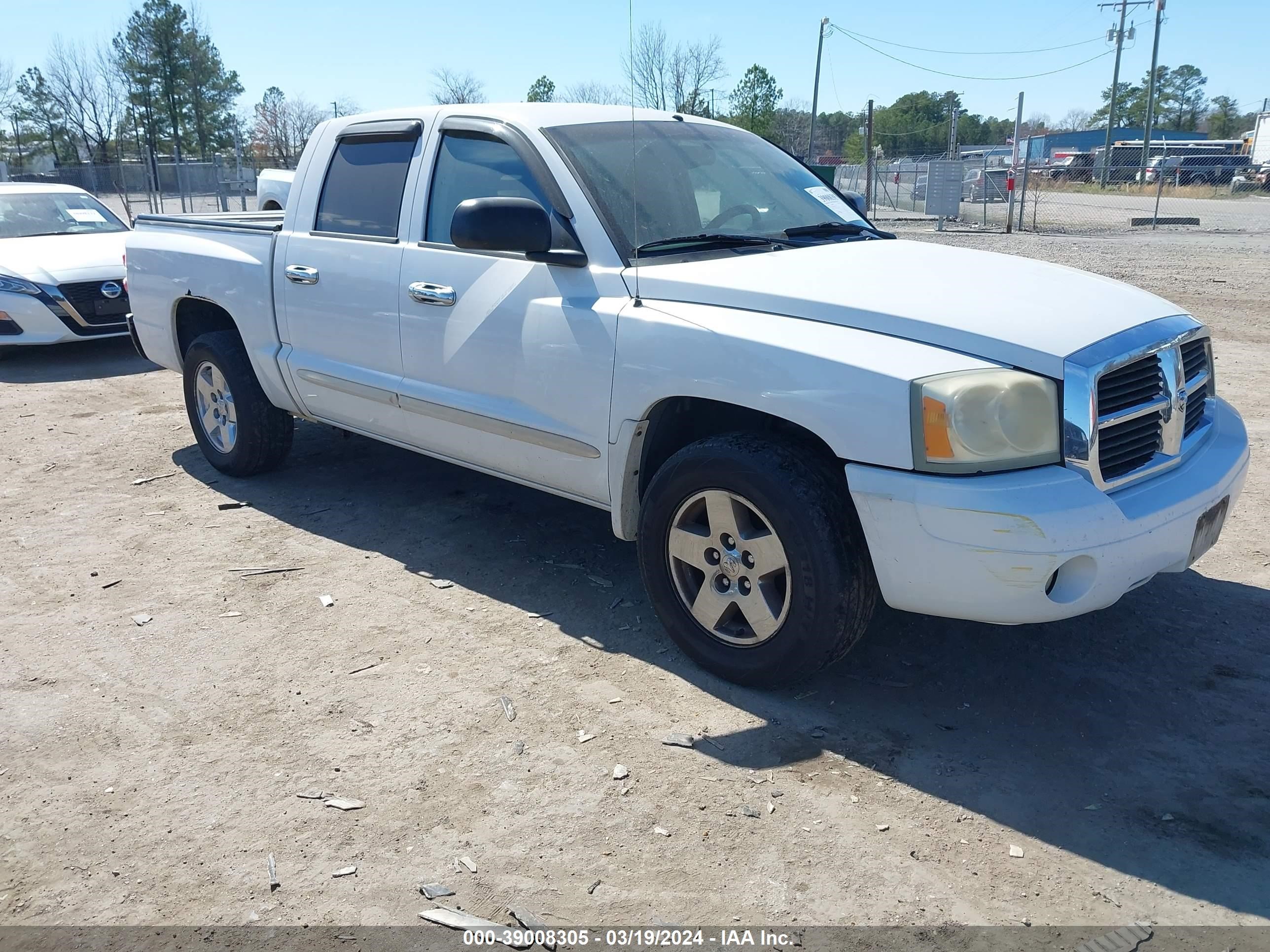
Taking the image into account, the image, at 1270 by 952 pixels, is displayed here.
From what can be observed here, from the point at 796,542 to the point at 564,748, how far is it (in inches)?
38.6

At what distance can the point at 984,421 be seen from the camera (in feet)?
9.87

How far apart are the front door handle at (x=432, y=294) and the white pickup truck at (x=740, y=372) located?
1 centimetres

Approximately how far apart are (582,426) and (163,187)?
34.7 m

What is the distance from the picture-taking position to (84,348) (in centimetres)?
1094

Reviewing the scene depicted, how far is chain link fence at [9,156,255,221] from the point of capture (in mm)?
28688

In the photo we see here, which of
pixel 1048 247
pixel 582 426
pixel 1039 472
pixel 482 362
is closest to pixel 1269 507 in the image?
pixel 1039 472

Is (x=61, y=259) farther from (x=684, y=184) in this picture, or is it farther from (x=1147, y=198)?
(x=1147, y=198)

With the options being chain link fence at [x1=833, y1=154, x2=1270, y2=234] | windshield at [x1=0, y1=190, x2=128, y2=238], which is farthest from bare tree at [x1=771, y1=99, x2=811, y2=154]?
windshield at [x1=0, y1=190, x2=128, y2=238]

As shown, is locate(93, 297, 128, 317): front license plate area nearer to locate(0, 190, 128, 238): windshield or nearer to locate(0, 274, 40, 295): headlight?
locate(0, 274, 40, 295): headlight

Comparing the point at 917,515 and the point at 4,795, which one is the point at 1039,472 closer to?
the point at 917,515

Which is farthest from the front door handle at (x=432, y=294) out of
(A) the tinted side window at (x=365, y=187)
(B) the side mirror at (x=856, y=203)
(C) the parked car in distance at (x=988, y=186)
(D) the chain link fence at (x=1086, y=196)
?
(C) the parked car in distance at (x=988, y=186)

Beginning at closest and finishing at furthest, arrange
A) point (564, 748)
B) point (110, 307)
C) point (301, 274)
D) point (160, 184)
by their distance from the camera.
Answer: point (564, 748), point (301, 274), point (110, 307), point (160, 184)

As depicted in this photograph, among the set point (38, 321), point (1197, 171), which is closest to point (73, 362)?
point (38, 321)

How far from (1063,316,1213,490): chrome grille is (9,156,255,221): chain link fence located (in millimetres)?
26958
